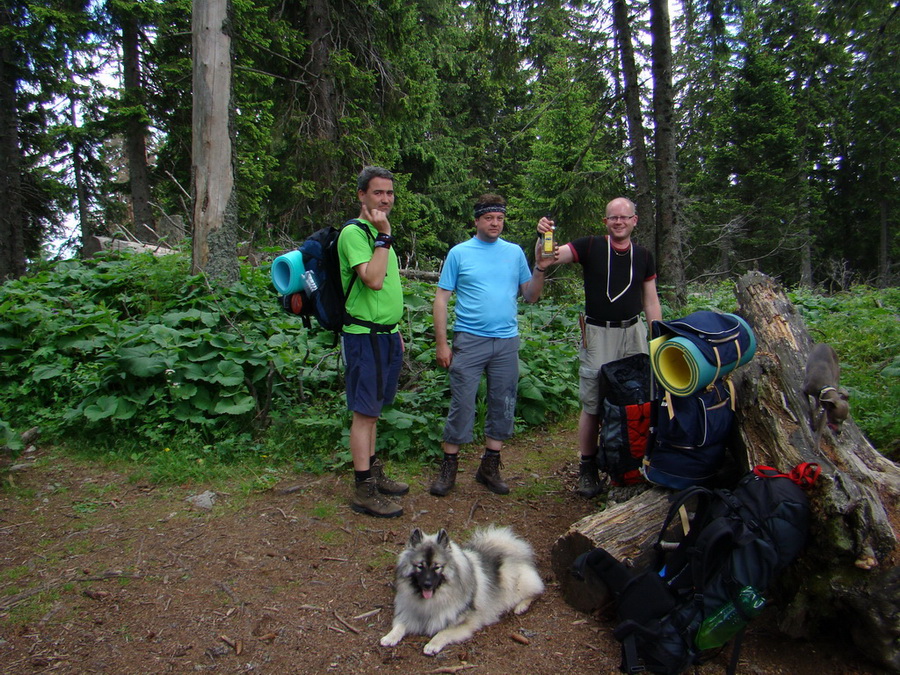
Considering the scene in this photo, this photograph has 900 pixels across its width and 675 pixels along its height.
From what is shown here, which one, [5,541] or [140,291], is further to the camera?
[140,291]

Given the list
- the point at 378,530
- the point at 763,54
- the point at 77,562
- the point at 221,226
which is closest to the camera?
the point at 77,562

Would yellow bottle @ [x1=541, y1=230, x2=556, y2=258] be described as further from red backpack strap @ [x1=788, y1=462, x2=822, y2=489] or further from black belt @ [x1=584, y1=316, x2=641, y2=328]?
red backpack strap @ [x1=788, y1=462, x2=822, y2=489]

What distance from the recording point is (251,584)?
3379 millimetres

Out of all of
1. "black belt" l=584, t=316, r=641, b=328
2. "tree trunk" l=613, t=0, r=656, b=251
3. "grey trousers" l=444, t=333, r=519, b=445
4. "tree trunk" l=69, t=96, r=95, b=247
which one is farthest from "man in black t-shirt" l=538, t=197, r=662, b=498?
"tree trunk" l=69, t=96, r=95, b=247

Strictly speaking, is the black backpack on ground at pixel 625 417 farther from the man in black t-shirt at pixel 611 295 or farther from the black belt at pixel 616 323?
the black belt at pixel 616 323

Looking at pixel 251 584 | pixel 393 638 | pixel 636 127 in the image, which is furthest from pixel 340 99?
pixel 393 638

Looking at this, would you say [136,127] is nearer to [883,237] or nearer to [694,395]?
[694,395]

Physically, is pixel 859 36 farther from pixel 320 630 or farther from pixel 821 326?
pixel 320 630

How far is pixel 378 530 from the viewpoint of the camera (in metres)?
4.03

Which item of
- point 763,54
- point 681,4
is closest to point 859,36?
point 681,4

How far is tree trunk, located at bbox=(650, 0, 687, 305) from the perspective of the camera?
9.60 meters

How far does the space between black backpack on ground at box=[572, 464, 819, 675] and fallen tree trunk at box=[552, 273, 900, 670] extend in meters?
0.19

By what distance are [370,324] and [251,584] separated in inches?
70.8

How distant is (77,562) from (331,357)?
3.04m
